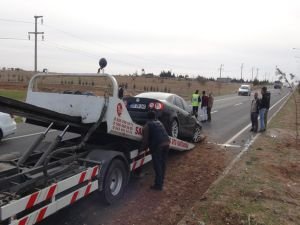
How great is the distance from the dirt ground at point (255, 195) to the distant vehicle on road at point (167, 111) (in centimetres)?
200

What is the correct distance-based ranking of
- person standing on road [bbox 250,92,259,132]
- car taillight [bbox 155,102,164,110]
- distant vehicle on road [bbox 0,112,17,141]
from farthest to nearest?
person standing on road [bbox 250,92,259,132], distant vehicle on road [bbox 0,112,17,141], car taillight [bbox 155,102,164,110]

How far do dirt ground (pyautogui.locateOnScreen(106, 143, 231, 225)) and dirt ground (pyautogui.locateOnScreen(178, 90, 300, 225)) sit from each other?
0.39 metres

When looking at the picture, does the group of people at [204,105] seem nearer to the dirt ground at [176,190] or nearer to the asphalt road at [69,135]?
the asphalt road at [69,135]

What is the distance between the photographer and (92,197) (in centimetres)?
676

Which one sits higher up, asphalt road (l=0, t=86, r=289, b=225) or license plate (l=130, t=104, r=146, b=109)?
license plate (l=130, t=104, r=146, b=109)

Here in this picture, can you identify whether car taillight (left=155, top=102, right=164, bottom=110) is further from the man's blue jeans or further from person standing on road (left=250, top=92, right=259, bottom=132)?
the man's blue jeans

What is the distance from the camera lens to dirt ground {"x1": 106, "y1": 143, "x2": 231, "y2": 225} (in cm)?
621

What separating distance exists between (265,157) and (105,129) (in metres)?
5.64

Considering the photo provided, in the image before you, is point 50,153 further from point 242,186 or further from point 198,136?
point 198,136

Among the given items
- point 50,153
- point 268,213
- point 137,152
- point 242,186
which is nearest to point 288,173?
point 242,186

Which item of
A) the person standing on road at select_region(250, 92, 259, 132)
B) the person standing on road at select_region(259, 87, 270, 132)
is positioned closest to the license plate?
the person standing on road at select_region(250, 92, 259, 132)

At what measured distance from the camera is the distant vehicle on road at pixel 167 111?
9.73m

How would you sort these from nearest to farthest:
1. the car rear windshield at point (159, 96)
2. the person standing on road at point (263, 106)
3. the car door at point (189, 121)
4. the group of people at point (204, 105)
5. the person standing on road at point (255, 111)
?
the car rear windshield at point (159, 96) < the car door at point (189, 121) < the person standing on road at point (255, 111) < the person standing on road at point (263, 106) < the group of people at point (204, 105)

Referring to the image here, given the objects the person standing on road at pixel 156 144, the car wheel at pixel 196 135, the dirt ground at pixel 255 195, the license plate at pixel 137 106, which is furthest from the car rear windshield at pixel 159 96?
the person standing on road at pixel 156 144
